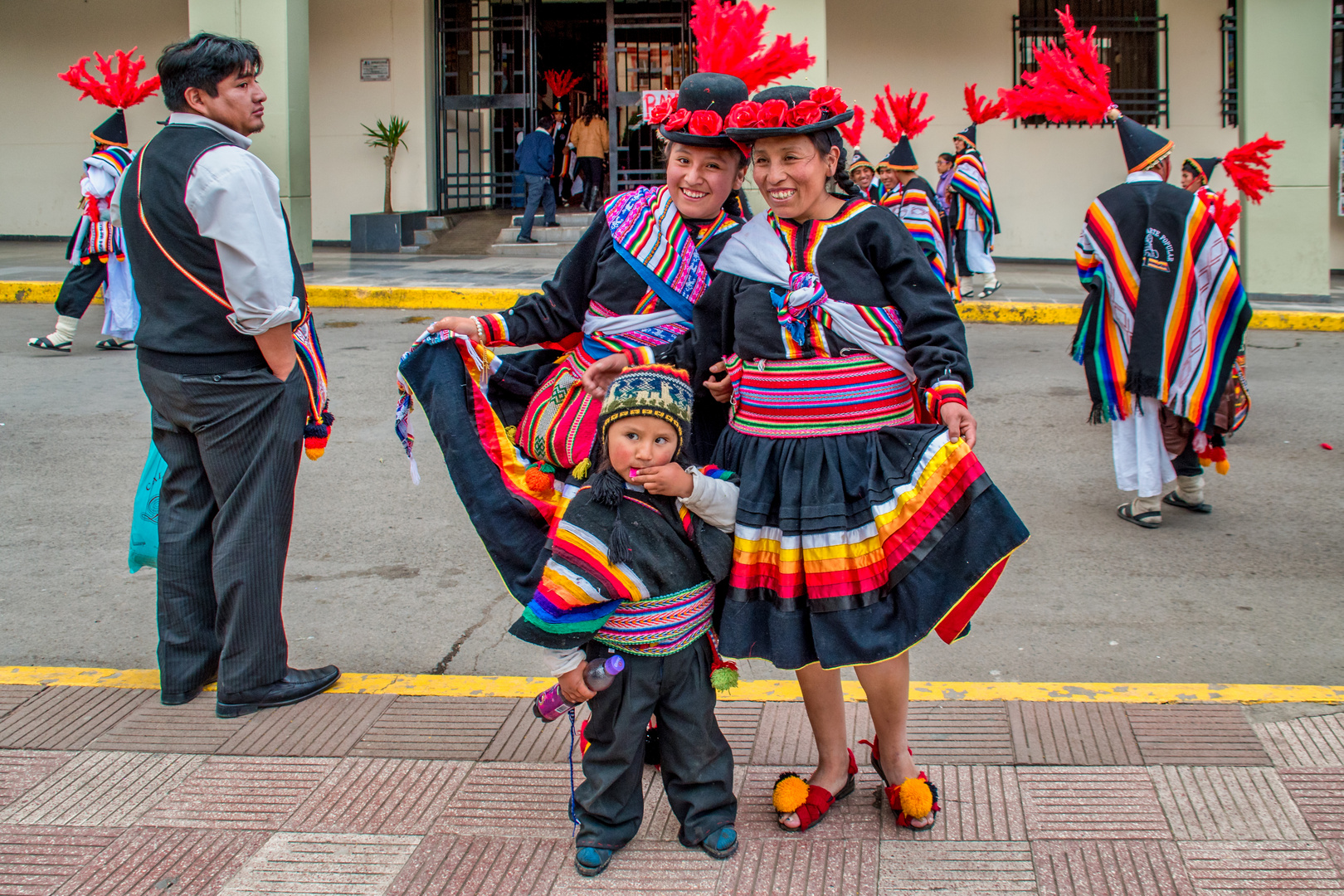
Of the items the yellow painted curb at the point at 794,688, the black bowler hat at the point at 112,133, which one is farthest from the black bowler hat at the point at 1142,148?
the black bowler hat at the point at 112,133

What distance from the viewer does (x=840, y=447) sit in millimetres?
2873

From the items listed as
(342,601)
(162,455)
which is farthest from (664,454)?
(342,601)

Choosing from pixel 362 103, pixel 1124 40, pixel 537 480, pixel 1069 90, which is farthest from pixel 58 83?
pixel 537 480

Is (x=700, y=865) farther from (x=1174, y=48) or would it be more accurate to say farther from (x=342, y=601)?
(x=1174, y=48)

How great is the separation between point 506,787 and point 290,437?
1.32m

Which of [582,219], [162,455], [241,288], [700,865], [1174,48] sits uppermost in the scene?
[1174,48]

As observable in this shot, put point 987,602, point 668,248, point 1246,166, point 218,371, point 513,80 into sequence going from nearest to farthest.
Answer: point 668,248 → point 218,371 → point 987,602 → point 1246,166 → point 513,80

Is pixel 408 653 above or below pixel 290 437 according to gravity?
below

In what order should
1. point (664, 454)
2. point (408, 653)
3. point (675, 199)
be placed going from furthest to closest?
point (408, 653)
point (675, 199)
point (664, 454)

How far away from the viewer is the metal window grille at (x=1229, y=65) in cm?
1602

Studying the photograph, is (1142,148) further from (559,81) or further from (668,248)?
(559,81)

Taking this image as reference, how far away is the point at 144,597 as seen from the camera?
496 cm

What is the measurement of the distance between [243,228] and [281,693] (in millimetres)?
1474

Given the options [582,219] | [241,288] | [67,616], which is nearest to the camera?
[241,288]
